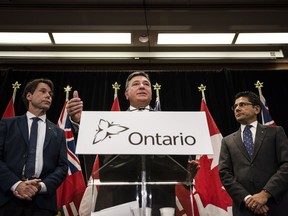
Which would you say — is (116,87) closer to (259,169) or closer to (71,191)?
(71,191)

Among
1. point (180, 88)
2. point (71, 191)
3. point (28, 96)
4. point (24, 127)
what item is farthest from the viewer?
point (180, 88)

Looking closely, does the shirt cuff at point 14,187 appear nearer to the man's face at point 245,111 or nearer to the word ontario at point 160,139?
the word ontario at point 160,139

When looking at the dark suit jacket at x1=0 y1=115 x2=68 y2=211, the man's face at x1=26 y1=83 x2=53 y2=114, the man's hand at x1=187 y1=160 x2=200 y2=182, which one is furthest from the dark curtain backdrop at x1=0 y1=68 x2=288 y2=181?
the man's hand at x1=187 y1=160 x2=200 y2=182

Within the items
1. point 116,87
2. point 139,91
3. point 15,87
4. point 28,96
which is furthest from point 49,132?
point 15,87

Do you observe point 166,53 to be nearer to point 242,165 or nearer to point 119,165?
point 242,165

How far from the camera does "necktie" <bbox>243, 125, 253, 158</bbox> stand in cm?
234

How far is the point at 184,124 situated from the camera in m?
1.15

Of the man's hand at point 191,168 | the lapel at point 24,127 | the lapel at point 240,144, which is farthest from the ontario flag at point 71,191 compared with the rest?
the man's hand at point 191,168

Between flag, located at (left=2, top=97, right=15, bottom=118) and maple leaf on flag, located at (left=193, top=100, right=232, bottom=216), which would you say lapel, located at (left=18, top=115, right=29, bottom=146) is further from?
maple leaf on flag, located at (left=193, top=100, right=232, bottom=216)

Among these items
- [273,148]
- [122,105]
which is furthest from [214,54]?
[273,148]

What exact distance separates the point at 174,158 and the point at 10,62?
421 cm

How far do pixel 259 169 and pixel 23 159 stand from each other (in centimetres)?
158

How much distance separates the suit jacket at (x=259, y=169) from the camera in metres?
2.07

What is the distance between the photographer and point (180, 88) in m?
4.30
